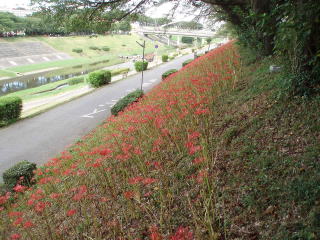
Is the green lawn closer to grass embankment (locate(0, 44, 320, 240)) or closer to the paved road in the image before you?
the paved road

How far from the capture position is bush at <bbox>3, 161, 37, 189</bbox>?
7270 mm

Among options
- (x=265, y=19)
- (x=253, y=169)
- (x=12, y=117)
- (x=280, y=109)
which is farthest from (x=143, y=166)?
(x=12, y=117)

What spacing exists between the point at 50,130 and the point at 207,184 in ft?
A: 37.3

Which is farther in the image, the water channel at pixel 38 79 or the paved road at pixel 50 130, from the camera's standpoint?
the water channel at pixel 38 79

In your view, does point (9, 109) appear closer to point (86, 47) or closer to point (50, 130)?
point (50, 130)

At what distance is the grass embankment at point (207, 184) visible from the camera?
10.5 feet

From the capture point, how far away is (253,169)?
4000 mm

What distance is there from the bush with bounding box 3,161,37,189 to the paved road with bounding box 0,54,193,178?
2.01 metres

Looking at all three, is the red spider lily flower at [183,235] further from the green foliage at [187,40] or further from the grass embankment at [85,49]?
the green foliage at [187,40]

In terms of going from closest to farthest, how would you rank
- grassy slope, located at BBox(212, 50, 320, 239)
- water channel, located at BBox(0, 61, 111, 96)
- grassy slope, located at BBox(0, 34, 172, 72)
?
grassy slope, located at BBox(212, 50, 320, 239) → water channel, located at BBox(0, 61, 111, 96) → grassy slope, located at BBox(0, 34, 172, 72)

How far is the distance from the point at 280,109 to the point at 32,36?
240ft

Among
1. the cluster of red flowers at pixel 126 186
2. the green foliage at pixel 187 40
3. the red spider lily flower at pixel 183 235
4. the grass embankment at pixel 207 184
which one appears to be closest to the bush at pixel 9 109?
the cluster of red flowers at pixel 126 186

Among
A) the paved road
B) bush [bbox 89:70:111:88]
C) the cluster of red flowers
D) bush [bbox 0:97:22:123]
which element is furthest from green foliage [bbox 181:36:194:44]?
the cluster of red flowers

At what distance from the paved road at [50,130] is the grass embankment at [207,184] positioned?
3803 mm
